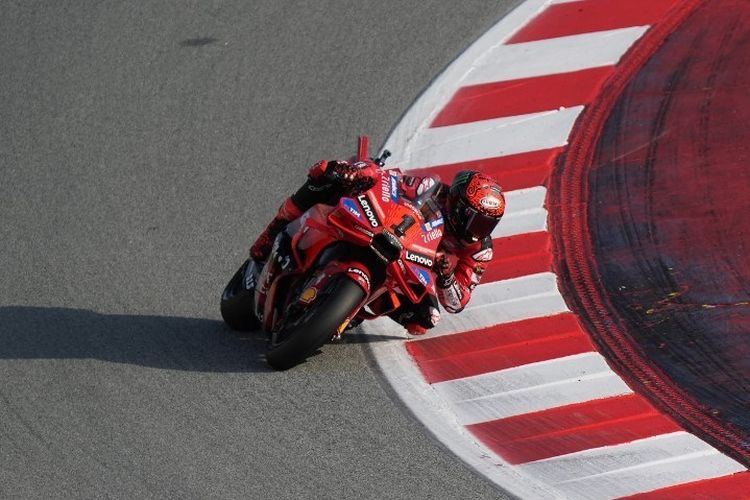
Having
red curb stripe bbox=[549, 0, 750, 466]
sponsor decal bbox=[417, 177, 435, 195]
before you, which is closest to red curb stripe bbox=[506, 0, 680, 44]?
red curb stripe bbox=[549, 0, 750, 466]

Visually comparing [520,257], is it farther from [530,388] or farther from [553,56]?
[553,56]

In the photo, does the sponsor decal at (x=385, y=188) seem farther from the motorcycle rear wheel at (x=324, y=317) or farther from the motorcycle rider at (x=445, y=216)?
the motorcycle rear wheel at (x=324, y=317)

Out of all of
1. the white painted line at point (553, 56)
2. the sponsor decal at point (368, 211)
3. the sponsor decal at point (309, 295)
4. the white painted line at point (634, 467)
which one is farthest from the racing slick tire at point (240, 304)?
the white painted line at point (553, 56)

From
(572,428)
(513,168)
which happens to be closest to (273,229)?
(572,428)

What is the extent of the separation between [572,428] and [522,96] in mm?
4372

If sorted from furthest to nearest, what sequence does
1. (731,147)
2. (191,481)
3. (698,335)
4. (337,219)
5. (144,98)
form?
(144,98)
(731,147)
(698,335)
(337,219)
(191,481)

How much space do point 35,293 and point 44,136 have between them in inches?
95.4

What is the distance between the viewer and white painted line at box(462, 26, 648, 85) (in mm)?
12188

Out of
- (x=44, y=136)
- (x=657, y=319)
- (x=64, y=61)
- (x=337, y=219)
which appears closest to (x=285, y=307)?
(x=337, y=219)

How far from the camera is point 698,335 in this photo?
9188mm

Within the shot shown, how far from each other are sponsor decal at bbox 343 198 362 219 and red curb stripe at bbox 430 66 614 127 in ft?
11.5

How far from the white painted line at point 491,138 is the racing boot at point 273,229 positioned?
2446mm

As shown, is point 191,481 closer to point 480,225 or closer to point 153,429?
point 153,429

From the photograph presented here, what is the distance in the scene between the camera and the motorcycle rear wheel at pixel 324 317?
802 cm
